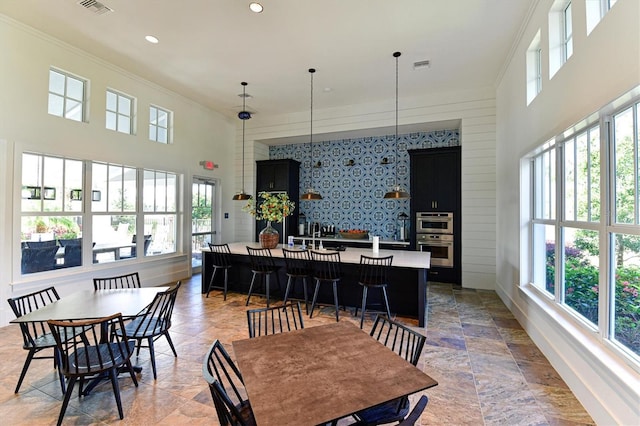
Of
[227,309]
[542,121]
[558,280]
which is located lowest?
[227,309]

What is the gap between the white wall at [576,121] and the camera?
6.04 feet

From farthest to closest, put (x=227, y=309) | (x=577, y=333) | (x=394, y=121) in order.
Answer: (x=394, y=121) < (x=227, y=309) < (x=577, y=333)

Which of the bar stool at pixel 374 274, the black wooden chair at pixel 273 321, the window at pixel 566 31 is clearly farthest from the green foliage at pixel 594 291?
the black wooden chair at pixel 273 321

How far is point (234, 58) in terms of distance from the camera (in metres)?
4.62

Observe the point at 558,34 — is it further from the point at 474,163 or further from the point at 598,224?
the point at 474,163

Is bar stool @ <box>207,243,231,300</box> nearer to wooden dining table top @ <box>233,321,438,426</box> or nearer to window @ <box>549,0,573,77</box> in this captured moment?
wooden dining table top @ <box>233,321,438,426</box>

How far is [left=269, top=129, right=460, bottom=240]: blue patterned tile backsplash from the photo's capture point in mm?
6805

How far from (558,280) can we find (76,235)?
6.30m

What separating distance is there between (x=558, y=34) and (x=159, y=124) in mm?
6265

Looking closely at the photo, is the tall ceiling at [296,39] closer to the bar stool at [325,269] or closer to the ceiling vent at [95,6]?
the ceiling vent at [95,6]

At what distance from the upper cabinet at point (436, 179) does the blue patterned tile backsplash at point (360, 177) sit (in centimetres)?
53

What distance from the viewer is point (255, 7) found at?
11.2 ft

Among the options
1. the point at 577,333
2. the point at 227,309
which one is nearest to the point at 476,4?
the point at 577,333

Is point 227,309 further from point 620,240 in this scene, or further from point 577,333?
point 620,240
